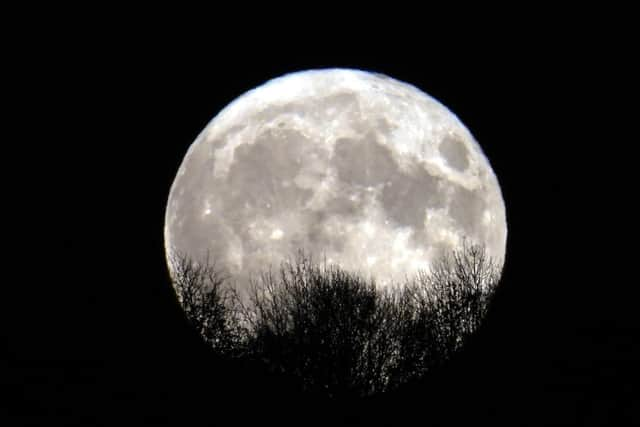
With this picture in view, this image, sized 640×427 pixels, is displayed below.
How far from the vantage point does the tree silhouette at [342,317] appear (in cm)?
1476

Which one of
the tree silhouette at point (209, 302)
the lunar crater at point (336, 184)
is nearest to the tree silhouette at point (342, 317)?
the tree silhouette at point (209, 302)

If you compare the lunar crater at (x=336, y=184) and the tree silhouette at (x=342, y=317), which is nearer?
the lunar crater at (x=336, y=184)

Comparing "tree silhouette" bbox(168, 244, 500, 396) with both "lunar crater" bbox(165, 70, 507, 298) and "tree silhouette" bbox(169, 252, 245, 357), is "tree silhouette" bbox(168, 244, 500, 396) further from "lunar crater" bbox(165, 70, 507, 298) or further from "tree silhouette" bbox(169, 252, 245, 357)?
"lunar crater" bbox(165, 70, 507, 298)

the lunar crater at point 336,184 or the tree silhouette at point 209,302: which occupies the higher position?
the lunar crater at point 336,184

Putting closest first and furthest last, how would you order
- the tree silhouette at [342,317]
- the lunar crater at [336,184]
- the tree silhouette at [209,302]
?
the lunar crater at [336,184] → the tree silhouette at [342,317] → the tree silhouette at [209,302]

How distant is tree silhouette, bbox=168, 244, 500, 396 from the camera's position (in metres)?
14.8

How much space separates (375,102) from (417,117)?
0.84 metres

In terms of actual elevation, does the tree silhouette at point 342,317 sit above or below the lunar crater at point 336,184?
below

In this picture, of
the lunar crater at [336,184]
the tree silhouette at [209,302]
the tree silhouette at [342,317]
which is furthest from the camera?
the tree silhouette at [209,302]

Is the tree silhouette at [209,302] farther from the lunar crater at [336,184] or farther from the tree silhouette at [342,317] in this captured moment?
the lunar crater at [336,184]

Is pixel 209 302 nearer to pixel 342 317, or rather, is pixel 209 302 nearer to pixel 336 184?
pixel 342 317

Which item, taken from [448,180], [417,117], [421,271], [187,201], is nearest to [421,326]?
[421,271]

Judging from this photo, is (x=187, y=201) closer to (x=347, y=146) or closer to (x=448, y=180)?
(x=347, y=146)

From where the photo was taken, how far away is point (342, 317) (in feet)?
51.2
